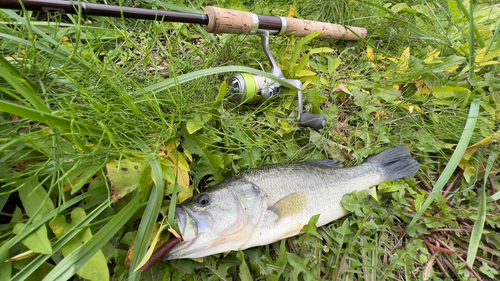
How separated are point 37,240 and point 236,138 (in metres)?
1.49

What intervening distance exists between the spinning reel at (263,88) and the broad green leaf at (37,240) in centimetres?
170

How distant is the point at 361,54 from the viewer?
329cm

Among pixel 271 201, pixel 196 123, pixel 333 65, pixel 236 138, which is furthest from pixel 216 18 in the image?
pixel 271 201

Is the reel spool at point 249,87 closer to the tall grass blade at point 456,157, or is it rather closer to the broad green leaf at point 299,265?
the broad green leaf at point 299,265

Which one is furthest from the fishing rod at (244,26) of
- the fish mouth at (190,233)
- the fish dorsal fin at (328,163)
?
the fish mouth at (190,233)

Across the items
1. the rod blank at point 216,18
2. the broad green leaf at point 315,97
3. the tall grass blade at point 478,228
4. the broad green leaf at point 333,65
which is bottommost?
the tall grass blade at point 478,228

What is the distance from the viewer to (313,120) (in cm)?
247

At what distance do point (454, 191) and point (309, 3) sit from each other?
2.77m

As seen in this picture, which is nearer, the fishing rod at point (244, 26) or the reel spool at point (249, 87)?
the fishing rod at point (244, 26)

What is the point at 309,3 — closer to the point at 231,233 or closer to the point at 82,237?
the point at 231,233

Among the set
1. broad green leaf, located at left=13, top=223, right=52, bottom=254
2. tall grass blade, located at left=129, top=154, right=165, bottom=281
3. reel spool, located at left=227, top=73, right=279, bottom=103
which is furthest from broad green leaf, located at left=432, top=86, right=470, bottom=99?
broad green leaf, located at left=13, top=223, right=52, bottom=254

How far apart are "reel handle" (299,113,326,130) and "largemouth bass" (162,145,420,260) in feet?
1.21

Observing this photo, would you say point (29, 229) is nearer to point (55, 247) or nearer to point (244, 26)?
point (55, 247)

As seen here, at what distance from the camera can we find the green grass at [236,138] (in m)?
1.61
